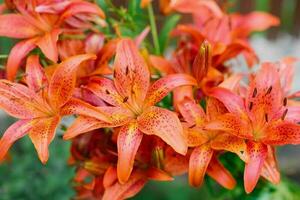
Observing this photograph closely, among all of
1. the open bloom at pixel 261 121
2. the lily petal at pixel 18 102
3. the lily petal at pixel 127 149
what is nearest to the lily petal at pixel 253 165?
the open bloom at pixel 261 121

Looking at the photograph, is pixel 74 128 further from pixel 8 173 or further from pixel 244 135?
pixel 8 173

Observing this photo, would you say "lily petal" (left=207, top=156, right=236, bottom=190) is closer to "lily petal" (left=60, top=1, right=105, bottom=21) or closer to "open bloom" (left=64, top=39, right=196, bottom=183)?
"open bloom" (left=64, top=39, right=196, bottom=183)

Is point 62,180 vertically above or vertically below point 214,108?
below

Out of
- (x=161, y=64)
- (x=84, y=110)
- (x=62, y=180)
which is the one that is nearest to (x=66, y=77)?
(x=84, y=110)

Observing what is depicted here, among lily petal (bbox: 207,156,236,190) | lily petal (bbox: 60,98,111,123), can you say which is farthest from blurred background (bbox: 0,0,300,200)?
lily petal (bbox: 60,98,111,123)

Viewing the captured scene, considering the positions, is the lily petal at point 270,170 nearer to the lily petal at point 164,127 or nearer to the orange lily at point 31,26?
the lily petal at point 164,127

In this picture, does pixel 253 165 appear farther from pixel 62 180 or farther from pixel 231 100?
pixel 62 180
